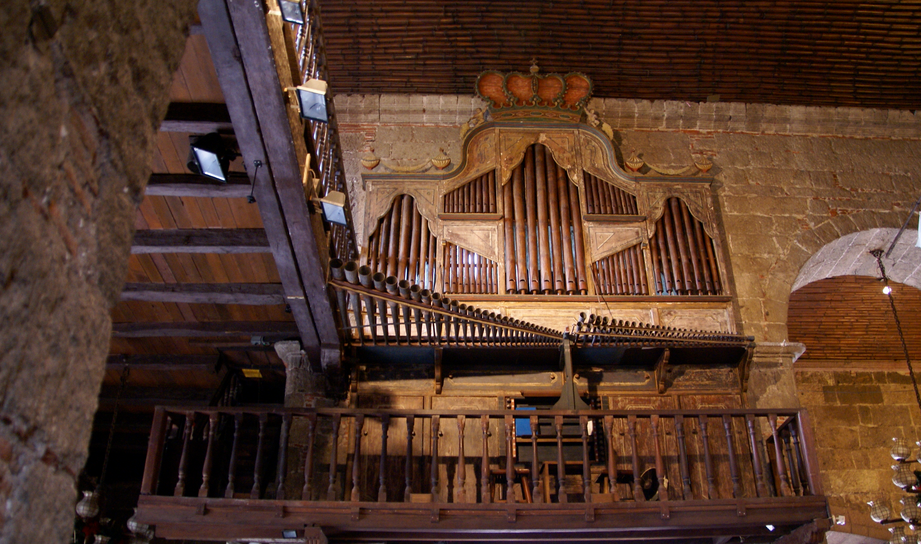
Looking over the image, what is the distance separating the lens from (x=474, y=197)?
912 centimetres

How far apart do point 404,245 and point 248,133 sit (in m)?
3.71

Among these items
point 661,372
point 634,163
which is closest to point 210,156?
point 661,372

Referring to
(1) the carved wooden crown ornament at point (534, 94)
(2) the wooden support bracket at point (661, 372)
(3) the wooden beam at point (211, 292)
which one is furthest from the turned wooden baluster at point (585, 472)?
(1) the carved wooden crown ornament at point (534, 94)

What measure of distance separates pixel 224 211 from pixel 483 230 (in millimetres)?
3500

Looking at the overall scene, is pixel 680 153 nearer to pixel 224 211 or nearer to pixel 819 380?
pixel 819 380

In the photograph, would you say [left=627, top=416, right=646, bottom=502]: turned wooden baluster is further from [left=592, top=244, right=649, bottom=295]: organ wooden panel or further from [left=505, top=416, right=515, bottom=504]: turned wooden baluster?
[left=592, top=244, right=649, bottom=295]: organ wooden panel

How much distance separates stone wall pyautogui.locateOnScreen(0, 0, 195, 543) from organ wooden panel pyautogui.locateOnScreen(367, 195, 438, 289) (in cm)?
632

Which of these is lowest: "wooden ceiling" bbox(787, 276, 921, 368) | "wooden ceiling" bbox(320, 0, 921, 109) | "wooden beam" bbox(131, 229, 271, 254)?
"wooden beam" bbox(131, 229, 271, 254)

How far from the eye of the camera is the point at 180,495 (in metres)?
5.94

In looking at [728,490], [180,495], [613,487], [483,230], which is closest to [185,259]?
[180,495]

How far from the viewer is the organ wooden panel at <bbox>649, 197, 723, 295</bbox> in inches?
335

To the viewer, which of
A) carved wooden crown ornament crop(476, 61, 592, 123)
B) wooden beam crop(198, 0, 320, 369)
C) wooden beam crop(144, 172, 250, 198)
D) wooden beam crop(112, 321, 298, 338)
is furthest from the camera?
carved wooden crown ornament crop(476, 61, 592, 123)

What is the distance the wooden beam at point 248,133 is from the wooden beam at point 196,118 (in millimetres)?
170

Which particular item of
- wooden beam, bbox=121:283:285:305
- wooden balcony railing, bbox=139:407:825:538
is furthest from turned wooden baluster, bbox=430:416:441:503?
wooden beam, bbox=121:283:285:305
